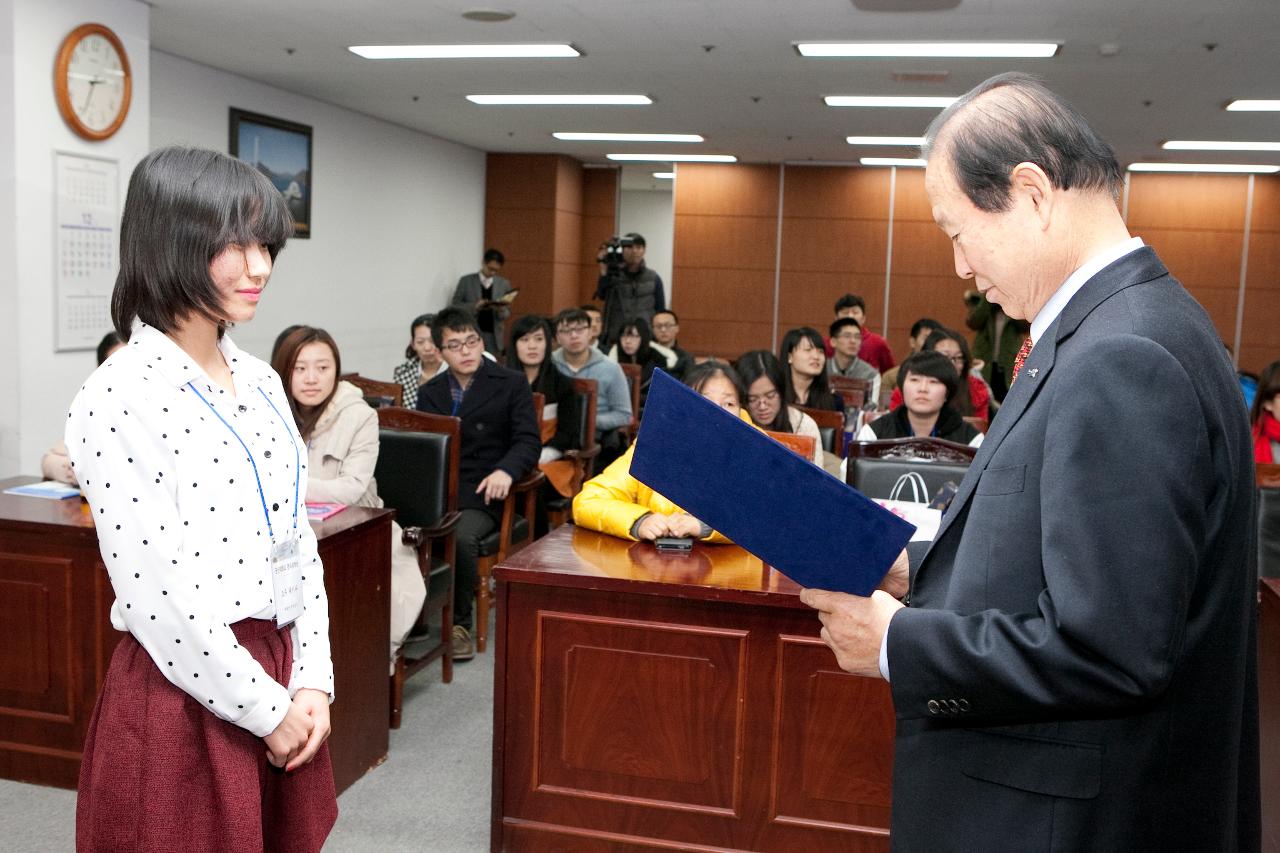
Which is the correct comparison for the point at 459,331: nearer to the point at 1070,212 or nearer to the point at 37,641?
the point at 37,641

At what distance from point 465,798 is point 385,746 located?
38 centimetres

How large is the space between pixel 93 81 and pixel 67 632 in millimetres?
3397

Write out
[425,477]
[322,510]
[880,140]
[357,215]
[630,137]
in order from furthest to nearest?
1. [630,137]
2. [880,140]
3. [357,215]
4. [425,477]
5. [322,510]

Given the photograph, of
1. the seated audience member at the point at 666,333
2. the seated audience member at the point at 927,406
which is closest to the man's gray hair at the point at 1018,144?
the seated audience member at the point at 927,406

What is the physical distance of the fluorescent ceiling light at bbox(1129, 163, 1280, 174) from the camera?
11750 mm

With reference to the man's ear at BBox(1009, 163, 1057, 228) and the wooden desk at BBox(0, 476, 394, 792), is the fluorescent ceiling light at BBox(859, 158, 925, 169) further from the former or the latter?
the man's ear at BBox(1009, 163, 1057, 228)

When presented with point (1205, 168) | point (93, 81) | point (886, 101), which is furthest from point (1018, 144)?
point (1205, 168)

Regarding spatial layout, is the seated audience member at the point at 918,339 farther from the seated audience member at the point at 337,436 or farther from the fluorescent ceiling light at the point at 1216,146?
the seated audience member at the point at 337,436

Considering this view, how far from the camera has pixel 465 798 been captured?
10.4 feet

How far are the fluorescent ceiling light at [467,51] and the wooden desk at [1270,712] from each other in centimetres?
519

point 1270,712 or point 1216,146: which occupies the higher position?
point 1216,146

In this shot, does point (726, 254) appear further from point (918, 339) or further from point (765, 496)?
point (765, 496)

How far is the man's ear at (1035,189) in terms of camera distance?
3.73 feet

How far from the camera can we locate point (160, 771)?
1456 millimetres
